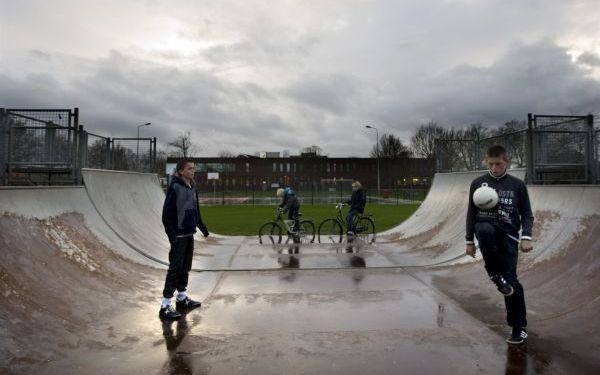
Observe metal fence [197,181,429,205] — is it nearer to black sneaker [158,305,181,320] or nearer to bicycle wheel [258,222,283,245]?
bicycle wheel [258,222,283,245]

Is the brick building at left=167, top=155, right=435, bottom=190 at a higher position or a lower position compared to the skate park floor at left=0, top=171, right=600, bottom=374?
higher

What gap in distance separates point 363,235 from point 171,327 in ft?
30.5

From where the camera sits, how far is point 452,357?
3842 millimetres

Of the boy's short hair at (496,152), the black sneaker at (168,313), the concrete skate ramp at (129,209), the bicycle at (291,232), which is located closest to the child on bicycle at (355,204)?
the bicycle at (291,232)

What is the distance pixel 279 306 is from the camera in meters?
5.62

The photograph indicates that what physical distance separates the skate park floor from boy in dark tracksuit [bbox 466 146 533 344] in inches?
13.7

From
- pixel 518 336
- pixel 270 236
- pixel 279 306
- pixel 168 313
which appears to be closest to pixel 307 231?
pixel 270 236

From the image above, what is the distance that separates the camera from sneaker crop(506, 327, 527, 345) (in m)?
4.12

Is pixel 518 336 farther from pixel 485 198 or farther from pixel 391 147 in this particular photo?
pixel 391 147

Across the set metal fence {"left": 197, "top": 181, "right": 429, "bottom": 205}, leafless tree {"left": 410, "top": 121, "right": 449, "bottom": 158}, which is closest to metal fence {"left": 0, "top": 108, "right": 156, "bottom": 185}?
metal fence {"left": 197, "top": 181, "right": 429, "bottom": 205}

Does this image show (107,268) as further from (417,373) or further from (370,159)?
(370,159)

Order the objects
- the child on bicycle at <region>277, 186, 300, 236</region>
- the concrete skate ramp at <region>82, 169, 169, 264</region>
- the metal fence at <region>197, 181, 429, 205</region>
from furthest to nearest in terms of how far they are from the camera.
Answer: the metal fence at <region>197, 181, 429, 205</region> → the child on bicycle at <region>277, 186, 300, 236</region> → the concrete skate ramp at <region>82, 169, 169, 264</region>

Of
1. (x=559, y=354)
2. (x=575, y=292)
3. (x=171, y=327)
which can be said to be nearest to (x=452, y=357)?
(x=559, y=354)

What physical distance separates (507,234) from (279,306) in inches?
117
